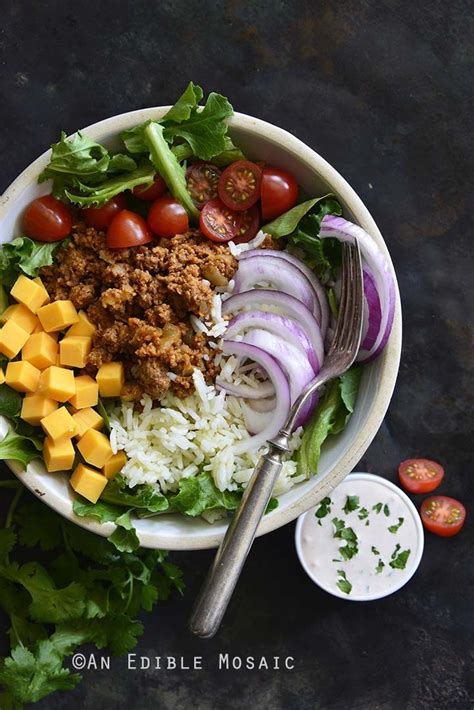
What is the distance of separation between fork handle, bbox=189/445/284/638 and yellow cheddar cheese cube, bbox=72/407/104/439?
65cm

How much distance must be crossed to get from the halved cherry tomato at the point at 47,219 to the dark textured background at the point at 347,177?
1.87 ft

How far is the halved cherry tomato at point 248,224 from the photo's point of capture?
10.4 ft

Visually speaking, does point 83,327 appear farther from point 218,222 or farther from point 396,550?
point 396,550

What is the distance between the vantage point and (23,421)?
3.09 metres

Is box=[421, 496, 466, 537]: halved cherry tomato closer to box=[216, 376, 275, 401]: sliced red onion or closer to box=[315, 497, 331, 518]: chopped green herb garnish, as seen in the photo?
box=[315, 497, 331, 518]: chopped green herb garnish

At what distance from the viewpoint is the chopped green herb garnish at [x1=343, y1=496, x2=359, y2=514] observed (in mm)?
3537

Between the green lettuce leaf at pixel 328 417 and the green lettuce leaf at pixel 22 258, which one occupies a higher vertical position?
the green lettuce leaf at pixel 22 258

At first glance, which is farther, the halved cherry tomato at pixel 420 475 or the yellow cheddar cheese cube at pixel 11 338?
the halved cherry tomato at pixel 420 475

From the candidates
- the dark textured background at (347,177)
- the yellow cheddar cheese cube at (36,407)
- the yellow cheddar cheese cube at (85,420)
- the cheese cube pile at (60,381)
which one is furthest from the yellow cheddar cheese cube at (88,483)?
the dark textured background at (347,177)

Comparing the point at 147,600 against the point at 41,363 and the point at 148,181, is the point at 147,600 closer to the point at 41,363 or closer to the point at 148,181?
the point at 41,363

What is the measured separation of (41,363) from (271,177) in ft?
3.61

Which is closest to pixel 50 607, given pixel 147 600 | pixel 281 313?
pixel 147 600

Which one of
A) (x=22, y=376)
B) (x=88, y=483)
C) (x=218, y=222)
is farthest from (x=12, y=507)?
(x=218, y=222)

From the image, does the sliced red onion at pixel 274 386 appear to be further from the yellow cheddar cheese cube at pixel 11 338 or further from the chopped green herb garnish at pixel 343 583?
the chopped green herb garnish at pixel 343 583
